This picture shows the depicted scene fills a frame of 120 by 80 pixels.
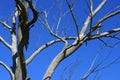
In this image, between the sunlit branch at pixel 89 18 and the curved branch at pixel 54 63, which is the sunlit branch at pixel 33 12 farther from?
the sunlit branch at pixel 89 18

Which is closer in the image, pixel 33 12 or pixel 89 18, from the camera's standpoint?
pixel 33 12

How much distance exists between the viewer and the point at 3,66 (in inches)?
181

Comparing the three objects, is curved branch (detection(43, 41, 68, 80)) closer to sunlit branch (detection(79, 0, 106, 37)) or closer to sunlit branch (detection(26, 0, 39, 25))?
sunlit branch (detection(79, 0, 106, 37))

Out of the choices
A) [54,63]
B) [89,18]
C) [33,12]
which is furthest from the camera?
[89,18]

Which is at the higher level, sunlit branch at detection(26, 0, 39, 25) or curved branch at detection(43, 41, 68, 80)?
sunlit branch at detection(26, 0, 39, 25)

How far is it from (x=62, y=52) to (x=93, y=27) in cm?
52

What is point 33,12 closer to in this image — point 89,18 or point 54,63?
point 54,63

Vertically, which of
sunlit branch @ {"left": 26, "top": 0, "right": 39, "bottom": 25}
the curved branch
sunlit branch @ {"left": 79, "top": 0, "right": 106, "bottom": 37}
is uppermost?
sunlit branch @ {"left": 26, "top": 0, "right": 39, "bottom": 25}

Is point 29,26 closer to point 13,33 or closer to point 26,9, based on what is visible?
point 26,9

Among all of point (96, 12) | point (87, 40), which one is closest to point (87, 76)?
point (87, 40)

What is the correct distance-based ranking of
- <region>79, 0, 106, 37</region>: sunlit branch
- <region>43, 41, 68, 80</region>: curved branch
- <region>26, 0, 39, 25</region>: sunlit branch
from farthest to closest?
1. <region>79, 0, 106, 37</region>: sunlit branch
2. <region>43, 41, 68, 80</region>: curved branch
3. <region>26, 0, 39, 25</region>: sunlit branch

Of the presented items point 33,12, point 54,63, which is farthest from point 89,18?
point 33,12

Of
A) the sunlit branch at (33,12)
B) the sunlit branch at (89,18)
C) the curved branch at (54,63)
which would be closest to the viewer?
the sunlit branch at (33,12)

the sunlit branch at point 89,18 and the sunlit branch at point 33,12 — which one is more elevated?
the sunlit branch at point 33,12
